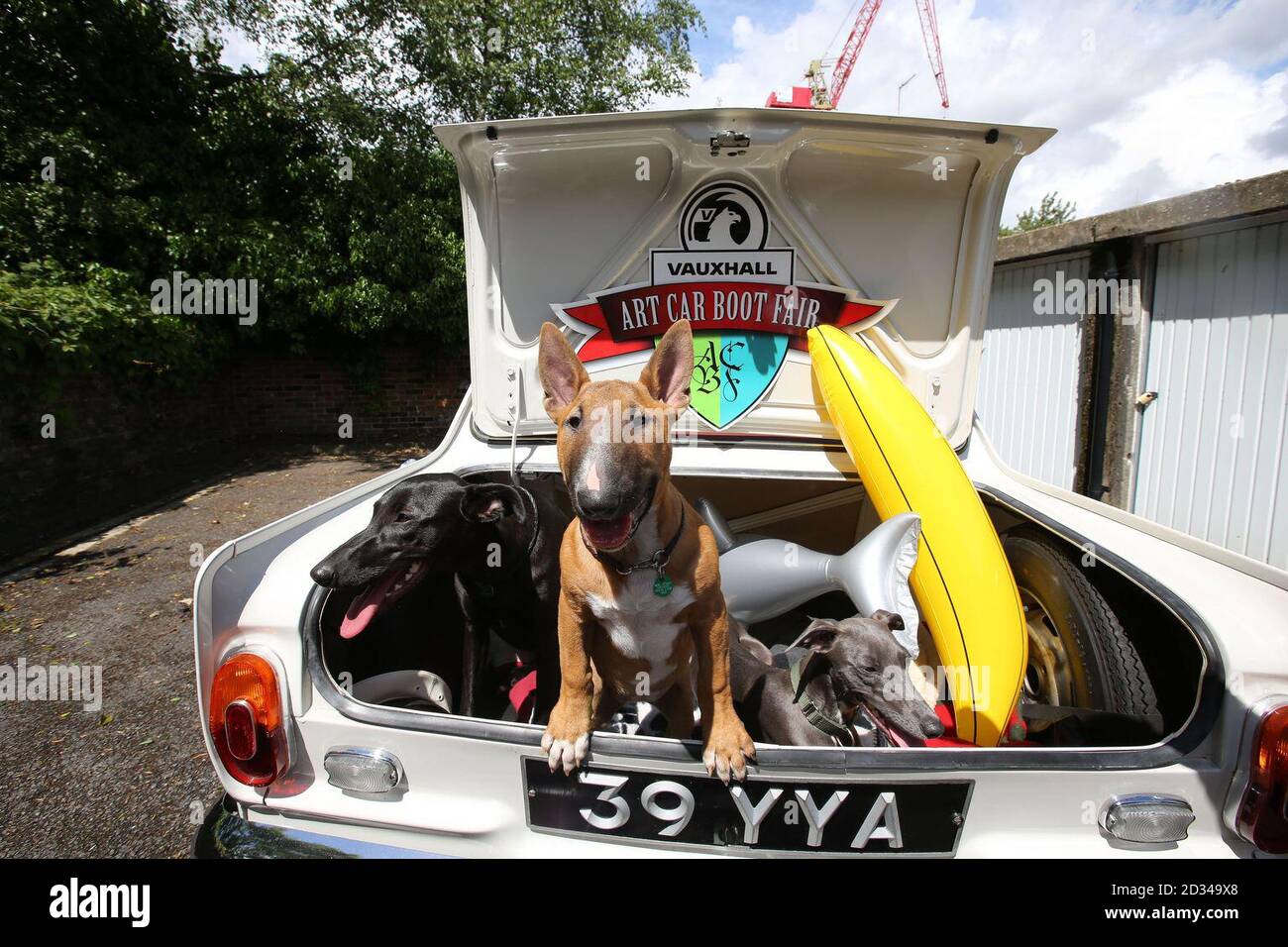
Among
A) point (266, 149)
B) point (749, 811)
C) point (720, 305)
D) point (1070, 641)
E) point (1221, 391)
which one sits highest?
point (266, 149)

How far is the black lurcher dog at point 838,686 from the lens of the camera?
7.16ft

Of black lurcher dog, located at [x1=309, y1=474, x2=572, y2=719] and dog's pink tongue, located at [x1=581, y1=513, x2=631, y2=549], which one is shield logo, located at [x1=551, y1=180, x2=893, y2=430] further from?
dog's pink tongue, located at [x1=581, y1=513, x2=631, y2=549]

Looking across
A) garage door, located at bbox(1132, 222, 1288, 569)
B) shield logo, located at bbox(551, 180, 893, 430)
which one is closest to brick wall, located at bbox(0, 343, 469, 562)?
shield logo, located at bbox(551, 180, 893, 430)

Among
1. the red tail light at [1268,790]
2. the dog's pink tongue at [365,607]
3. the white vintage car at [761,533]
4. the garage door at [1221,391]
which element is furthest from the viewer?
the garage door at [1221,391]

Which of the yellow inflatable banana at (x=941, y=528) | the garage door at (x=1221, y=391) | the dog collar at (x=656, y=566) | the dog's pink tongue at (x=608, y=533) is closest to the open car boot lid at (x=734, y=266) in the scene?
the yellow inflatable banana at (x=941, y=528)

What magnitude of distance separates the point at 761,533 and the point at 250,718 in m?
2.79

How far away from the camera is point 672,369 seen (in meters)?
1.92

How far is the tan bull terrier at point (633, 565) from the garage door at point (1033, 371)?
19.2 ft

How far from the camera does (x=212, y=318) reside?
34.2 feet

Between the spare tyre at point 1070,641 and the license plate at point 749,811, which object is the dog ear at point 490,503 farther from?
the spare tyre at point 1070,641

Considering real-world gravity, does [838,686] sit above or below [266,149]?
below

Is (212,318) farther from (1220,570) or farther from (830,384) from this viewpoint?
(1220,570)

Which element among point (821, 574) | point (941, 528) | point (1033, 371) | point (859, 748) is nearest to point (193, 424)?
point (821, 574)

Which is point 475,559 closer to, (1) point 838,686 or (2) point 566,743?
(2) point 566,743
